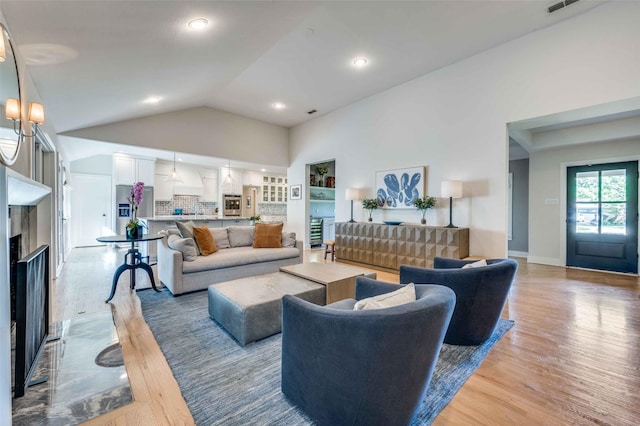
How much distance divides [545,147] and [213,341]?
664cm

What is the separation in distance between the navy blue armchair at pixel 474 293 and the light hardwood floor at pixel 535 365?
0.72 feet

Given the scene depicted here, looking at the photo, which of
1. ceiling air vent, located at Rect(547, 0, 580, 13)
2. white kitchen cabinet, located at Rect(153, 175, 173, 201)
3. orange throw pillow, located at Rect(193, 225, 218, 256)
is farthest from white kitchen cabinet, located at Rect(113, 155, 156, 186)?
ceiling air vent, located at Rect(547, 0, 580, 13)

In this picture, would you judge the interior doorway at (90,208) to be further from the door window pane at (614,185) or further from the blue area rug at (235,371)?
the door window pane at (614,185)

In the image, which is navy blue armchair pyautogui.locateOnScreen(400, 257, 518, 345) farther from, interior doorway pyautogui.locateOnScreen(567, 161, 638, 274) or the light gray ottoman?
interior doorway pyautogui.locateOnScreen(567, 161, 638, 274)

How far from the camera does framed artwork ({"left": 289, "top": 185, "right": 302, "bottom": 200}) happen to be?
24.0 ft

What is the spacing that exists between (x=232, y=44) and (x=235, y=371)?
10.8ft

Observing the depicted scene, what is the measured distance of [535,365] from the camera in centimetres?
201

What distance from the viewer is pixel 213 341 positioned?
228 centimetres

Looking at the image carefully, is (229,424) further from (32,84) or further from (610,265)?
(610,265)

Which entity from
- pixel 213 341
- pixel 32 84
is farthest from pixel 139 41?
pixel 213 341

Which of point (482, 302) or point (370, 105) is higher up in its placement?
point (370, 105)

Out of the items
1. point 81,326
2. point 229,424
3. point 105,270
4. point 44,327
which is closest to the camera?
point 229,424

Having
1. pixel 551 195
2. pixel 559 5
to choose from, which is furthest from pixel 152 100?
pixel 551 195

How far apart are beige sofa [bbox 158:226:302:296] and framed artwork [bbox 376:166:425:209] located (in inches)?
74.9
